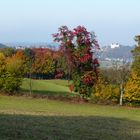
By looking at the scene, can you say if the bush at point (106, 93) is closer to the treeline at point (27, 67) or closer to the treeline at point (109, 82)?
the treeline at point (109, 82)

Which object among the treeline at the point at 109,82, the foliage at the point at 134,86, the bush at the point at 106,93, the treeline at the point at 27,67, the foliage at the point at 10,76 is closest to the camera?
the foliage at the point at 134,86

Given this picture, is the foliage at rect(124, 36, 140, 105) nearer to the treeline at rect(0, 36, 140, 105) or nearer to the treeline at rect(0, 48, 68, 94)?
the treeline at rect(0, 36, 140, 105)

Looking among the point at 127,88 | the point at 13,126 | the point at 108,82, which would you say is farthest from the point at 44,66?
the point at 13,126

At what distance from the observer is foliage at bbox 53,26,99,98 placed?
5775 centimetres

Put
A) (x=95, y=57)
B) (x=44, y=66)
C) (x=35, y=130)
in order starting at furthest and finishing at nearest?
(x=44, y=66)
(x=95, y=57)
(x=35, y=130)

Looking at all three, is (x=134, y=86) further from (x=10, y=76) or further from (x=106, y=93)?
(x=10, y=76)

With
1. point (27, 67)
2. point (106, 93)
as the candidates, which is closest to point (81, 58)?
point (106, 93)

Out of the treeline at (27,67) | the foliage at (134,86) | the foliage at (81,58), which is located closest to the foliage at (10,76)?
the treeline at (27,67)

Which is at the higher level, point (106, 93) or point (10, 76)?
point (10, 76)

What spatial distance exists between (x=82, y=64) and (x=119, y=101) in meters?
6.37

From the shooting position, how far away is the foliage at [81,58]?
189 feet

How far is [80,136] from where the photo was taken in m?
14.2

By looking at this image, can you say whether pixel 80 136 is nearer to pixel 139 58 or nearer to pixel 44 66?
pixel 139 58

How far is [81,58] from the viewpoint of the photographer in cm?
5816
